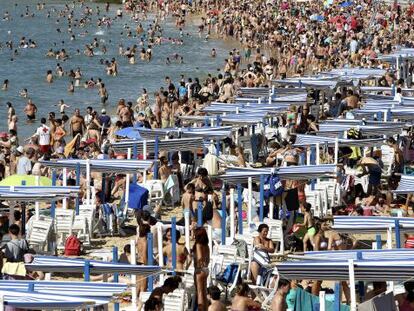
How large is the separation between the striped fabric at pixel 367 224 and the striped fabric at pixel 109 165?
16.0 ft

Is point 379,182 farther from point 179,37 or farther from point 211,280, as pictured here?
point 179,37

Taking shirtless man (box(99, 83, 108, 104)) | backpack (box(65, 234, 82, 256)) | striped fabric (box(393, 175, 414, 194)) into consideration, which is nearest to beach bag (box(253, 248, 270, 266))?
striped fabric (box(393, 175, 414, 194))

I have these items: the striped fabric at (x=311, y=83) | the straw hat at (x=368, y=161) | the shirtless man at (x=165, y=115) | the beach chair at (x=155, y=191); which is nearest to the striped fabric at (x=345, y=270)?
the beach chair at (x=155, y=191)

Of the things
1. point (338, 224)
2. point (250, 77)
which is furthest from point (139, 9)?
point (338, 224)

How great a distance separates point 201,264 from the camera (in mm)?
13469

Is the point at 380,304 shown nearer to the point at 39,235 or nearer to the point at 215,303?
the point at 215,303

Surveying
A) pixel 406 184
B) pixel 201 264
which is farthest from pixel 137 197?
pixel 201 264

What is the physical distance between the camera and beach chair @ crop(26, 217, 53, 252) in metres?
15.8

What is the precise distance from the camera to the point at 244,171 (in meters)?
16.3

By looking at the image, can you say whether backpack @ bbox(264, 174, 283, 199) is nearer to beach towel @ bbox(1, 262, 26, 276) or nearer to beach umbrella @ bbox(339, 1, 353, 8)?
beach towel @ bbox(1, 262, 26, 276)

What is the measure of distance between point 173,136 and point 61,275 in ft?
17.4

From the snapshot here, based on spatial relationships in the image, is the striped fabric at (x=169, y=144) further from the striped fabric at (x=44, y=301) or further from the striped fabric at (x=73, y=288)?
the striped fabric at (x=44, y=301)

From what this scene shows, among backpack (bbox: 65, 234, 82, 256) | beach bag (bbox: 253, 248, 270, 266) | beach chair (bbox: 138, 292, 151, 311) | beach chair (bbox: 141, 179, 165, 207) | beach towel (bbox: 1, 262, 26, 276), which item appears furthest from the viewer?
beach chair (bbox: 141, 179, 165, 207)

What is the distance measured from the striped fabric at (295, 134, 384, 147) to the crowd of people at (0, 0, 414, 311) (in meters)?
0.26
